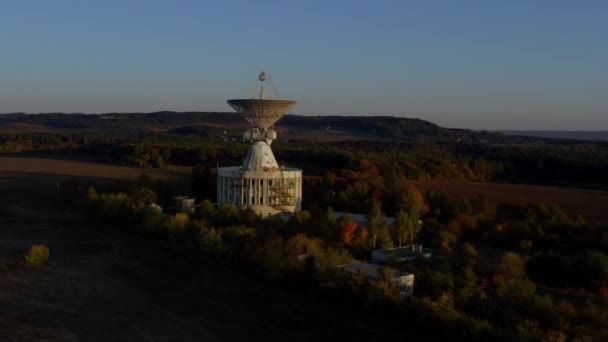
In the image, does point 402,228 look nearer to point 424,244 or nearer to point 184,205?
point 424,244

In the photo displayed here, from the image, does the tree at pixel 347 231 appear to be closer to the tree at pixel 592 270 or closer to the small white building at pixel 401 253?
the small white building at pixel 401 253

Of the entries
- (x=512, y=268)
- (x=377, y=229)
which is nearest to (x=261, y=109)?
(x=377, y=229)

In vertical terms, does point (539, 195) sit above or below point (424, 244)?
above

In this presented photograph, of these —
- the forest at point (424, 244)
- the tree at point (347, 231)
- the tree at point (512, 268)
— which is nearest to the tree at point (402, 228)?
the forest at point (424, 244)

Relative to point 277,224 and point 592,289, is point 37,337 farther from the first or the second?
point 592,289

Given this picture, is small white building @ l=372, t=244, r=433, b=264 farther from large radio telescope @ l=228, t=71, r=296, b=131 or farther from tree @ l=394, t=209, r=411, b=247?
large radio telescope @ l=228, t=71, r=296, b=131

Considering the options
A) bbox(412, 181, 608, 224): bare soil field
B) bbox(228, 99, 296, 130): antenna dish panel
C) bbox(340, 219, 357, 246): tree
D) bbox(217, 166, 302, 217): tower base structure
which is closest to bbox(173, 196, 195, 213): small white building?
bbox(217, 166, 302, 217): tower base structure
